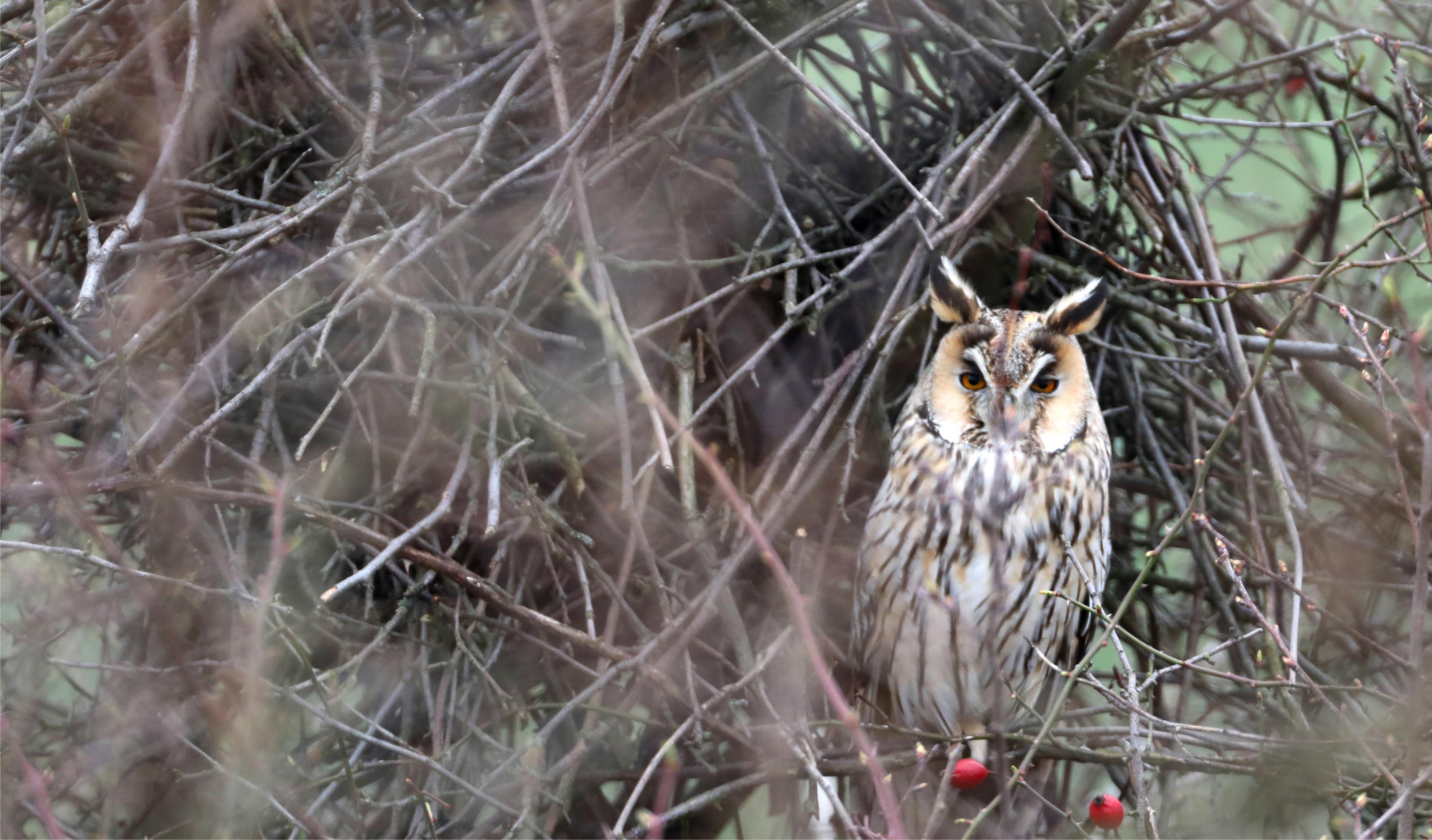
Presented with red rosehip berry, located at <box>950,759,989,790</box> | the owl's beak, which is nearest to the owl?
the owl's beak

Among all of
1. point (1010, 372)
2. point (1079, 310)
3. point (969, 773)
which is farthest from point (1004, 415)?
point (969, 773)

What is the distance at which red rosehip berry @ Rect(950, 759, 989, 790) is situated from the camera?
54.3 inches

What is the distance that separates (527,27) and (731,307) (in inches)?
20.3

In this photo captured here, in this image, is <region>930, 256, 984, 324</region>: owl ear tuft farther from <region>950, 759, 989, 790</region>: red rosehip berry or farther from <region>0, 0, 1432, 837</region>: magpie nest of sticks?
<region>950, 759, 989, 790</region>: red rosehip berry

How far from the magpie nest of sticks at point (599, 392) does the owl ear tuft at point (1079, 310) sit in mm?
141

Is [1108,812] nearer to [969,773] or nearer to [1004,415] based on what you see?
[969,773]

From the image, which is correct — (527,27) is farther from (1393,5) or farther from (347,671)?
(1393,5)

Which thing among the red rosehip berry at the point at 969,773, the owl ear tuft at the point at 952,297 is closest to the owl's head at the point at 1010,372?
the owl ear tuft at the point at 952,297

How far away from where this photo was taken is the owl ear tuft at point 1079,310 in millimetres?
1620

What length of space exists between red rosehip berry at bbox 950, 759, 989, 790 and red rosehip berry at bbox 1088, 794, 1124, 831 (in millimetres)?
142

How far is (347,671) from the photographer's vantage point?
1506 millimetres

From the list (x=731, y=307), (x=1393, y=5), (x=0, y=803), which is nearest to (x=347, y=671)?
(x=0, y=803)

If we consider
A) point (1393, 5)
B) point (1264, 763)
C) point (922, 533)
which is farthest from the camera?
point (1393, 5)

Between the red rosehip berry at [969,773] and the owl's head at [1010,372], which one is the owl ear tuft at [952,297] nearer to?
the owl's head at [1010,372]
